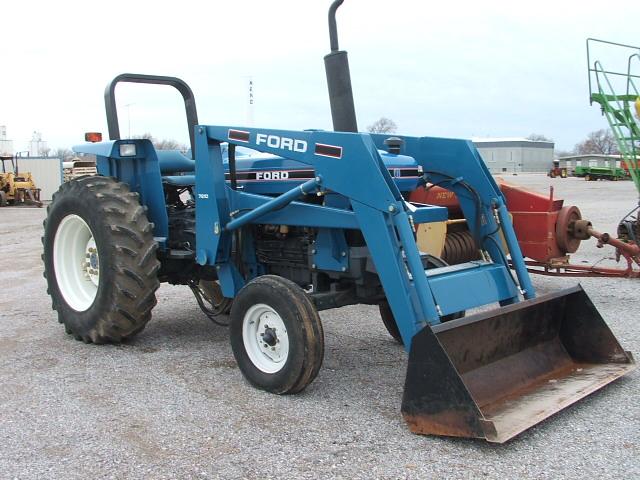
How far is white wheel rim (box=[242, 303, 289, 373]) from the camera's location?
431cm

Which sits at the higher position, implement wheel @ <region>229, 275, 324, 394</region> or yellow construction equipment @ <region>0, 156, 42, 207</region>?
yellow construction equipment @ <region>0, 156, 42, 207</region>

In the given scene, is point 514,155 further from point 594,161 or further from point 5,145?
point 5,145

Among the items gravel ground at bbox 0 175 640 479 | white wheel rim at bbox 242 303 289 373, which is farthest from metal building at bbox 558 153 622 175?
white wheel rim at bbox 242 303 289 373

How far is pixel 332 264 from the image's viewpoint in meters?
4.61

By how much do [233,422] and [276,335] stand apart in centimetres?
66

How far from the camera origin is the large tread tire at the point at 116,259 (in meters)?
5.11

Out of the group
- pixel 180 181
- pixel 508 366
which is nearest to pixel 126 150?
pixel 180 181

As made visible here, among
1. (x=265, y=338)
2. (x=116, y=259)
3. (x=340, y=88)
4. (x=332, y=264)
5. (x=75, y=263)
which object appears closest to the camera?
(x=265, y=338)

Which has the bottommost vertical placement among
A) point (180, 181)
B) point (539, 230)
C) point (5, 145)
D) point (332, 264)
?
point (539, 230)

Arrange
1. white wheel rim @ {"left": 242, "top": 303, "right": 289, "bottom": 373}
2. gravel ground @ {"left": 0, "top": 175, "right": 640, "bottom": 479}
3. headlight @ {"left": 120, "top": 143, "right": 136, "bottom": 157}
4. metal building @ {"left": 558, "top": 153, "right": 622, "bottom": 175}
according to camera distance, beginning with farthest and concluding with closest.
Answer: metal building @ {"left": 558, "top": 153, "right": 622, "bottom": 175} → headlight @ {"left": 120, "top": 143, "right": 136, "bottom": 157} → white wheel rim @ {"left": 242, "top": 303, "right": 289, "bottom": 373} → gravel ground @ {"left": 0, "top": 175, "right": 640, "bottom": 479}

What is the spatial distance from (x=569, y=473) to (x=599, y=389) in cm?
118

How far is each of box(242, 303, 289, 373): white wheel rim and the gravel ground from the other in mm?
207

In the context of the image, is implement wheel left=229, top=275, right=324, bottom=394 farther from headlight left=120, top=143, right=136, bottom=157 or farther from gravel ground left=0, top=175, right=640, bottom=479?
headlight left=120, top=143, right=136, bottom=157

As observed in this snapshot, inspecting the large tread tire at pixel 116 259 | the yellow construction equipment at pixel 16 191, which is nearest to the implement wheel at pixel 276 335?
the large tread tire at pixel 116 259
